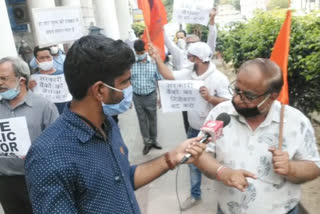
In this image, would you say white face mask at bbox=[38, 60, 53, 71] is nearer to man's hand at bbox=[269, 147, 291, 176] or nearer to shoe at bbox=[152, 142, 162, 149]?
shoe at bbox=[152, 142, 162, 149]

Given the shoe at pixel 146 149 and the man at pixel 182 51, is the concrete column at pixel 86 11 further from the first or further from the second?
the shoe at pixel 146 149

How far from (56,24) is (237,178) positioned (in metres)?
3.41

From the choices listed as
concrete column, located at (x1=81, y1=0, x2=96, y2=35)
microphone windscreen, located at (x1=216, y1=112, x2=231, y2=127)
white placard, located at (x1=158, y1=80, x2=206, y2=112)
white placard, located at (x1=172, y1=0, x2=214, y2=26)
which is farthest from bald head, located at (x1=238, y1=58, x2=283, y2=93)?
concrete column, located at (x1=81, y1=0, x2=96, y2=35)

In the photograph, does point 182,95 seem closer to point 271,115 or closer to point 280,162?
point 271,115

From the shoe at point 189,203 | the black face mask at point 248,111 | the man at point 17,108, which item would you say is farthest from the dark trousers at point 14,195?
the black face mask at point 248,111

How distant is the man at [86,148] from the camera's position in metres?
1.23

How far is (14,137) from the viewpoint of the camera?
2.48m

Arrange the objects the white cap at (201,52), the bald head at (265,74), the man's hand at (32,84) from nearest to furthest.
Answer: the bald head at (265,74) < the white cap at (201,52) < the man's hand at (32,84)

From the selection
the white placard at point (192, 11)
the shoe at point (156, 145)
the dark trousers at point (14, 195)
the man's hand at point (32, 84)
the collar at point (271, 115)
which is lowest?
the shoe at point (156, 145)

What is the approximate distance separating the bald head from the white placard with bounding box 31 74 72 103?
2.73 metres

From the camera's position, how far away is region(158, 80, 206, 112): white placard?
3570 mm

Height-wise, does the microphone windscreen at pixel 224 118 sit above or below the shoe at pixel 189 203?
above

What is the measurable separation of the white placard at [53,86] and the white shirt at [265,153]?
2.67m

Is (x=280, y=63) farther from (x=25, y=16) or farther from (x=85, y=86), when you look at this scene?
(x=25, y=16)
